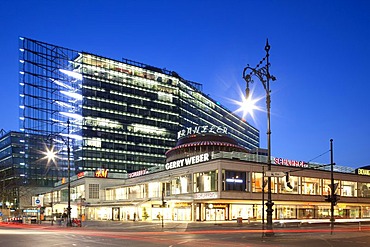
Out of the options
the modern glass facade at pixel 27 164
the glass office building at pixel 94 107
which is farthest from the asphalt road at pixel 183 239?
the modern glass facade at pixel 27 164

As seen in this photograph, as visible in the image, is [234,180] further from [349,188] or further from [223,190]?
[349,188]

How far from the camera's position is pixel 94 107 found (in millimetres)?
160000

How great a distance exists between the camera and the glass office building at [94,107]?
158 m

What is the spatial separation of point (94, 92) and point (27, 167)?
3728cm

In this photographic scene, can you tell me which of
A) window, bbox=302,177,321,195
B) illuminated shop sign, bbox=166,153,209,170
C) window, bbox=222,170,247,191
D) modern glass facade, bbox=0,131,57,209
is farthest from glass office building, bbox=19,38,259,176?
window, bbox=222,170,247,191

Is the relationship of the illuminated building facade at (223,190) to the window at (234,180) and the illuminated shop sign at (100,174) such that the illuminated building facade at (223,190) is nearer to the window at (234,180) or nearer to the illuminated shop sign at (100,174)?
the window at (234,180)

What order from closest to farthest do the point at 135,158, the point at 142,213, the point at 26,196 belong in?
the point at 142,213
the point at 26,196
the point at 135,158

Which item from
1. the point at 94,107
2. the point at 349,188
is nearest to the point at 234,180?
the point at 349,188

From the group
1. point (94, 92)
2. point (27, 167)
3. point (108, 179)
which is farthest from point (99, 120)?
point (108, 179)

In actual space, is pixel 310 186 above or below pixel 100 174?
below

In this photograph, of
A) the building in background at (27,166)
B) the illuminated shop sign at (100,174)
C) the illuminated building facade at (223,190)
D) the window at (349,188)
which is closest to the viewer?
the illuminated building facade at (223,190)

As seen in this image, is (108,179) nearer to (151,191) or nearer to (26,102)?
(151,191)

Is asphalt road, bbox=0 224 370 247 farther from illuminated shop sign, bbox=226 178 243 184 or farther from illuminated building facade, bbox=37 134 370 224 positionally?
illuminated shop sign, bbox=226 178 243 184

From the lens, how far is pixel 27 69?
6225 inches
